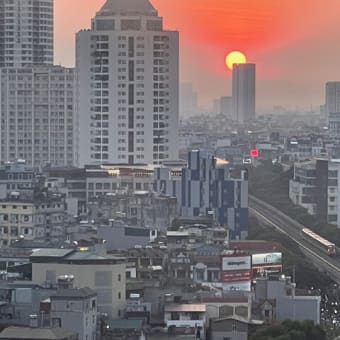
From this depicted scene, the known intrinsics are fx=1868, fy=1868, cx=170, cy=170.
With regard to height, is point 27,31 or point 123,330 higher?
point 27,31

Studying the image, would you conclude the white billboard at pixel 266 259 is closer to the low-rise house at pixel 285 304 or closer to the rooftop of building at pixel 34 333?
the low-rise house at pixel 285 304

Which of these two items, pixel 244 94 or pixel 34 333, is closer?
pixel 34 333

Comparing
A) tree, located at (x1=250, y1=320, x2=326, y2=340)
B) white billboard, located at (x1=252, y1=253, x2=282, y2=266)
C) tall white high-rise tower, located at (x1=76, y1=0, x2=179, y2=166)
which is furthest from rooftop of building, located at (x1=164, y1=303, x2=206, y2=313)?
tall white high-rise tower, located at (x1=76, y1=0, x2=179, y2=166)

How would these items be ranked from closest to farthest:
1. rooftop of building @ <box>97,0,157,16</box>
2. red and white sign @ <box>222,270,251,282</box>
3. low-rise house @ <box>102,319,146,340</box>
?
low-rise house @ <box>102,319,146,340</box> < red and white sign @ <box>222,270,251,282</box> < rooftop of building @ <box>97,0,157,16</box>

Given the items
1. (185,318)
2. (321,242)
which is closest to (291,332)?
(185,318)

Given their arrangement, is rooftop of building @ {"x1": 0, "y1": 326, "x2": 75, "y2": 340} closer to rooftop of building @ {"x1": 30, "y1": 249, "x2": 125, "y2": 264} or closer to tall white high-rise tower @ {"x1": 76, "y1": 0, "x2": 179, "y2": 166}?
rooftop of building @ {"x1": 30, "y1": 249, "x2": 125, "y2": 264}

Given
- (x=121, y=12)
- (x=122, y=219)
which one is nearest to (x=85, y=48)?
(x=121, y=12)

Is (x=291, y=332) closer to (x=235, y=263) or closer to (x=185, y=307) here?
(x=185, y=307)
